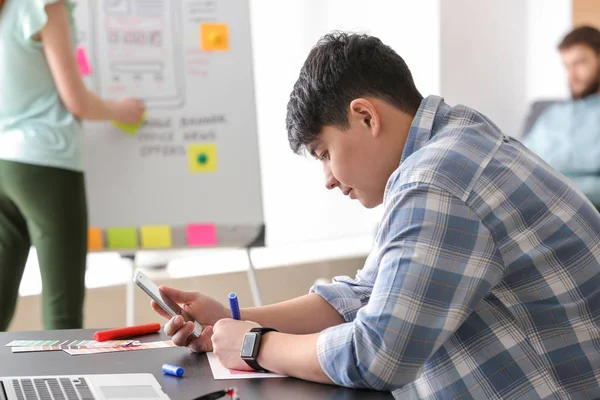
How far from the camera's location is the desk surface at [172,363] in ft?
3.46

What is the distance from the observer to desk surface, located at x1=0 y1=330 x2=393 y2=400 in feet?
3.46

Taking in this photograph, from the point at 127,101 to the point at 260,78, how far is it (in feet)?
3.81

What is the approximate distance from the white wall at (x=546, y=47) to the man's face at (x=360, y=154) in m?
3.60

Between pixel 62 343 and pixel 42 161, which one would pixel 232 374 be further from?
pixel 42 161

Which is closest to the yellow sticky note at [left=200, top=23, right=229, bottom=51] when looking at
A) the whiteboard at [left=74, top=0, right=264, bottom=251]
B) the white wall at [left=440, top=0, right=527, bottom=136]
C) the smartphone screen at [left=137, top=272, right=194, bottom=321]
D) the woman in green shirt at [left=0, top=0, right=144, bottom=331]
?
the whiteboard at [left=74, top=0, right=264, bottom=251]

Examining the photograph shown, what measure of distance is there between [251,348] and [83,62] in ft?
6.57

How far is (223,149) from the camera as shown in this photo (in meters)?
3.02

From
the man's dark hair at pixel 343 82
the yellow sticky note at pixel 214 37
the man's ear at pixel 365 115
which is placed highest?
the yellow sticky note at pixel 214 37

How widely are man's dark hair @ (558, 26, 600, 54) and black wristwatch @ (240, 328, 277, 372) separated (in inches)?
143

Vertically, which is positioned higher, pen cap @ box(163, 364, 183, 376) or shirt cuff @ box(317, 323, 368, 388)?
shirt cuff @ box(317, 323, 368, 388)

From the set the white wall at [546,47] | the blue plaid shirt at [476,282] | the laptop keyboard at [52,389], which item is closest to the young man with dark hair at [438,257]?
the blue plaid shirt at [476,282]

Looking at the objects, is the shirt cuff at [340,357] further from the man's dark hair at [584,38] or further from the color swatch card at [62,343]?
the man's dark hair at [584,38]

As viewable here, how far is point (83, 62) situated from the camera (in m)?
2.91

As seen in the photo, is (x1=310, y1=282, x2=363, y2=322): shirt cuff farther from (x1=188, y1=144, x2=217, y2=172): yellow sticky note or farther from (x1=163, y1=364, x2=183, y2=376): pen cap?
(x1=188, y1=144, x2=217, y2=172): yellow sticky note
